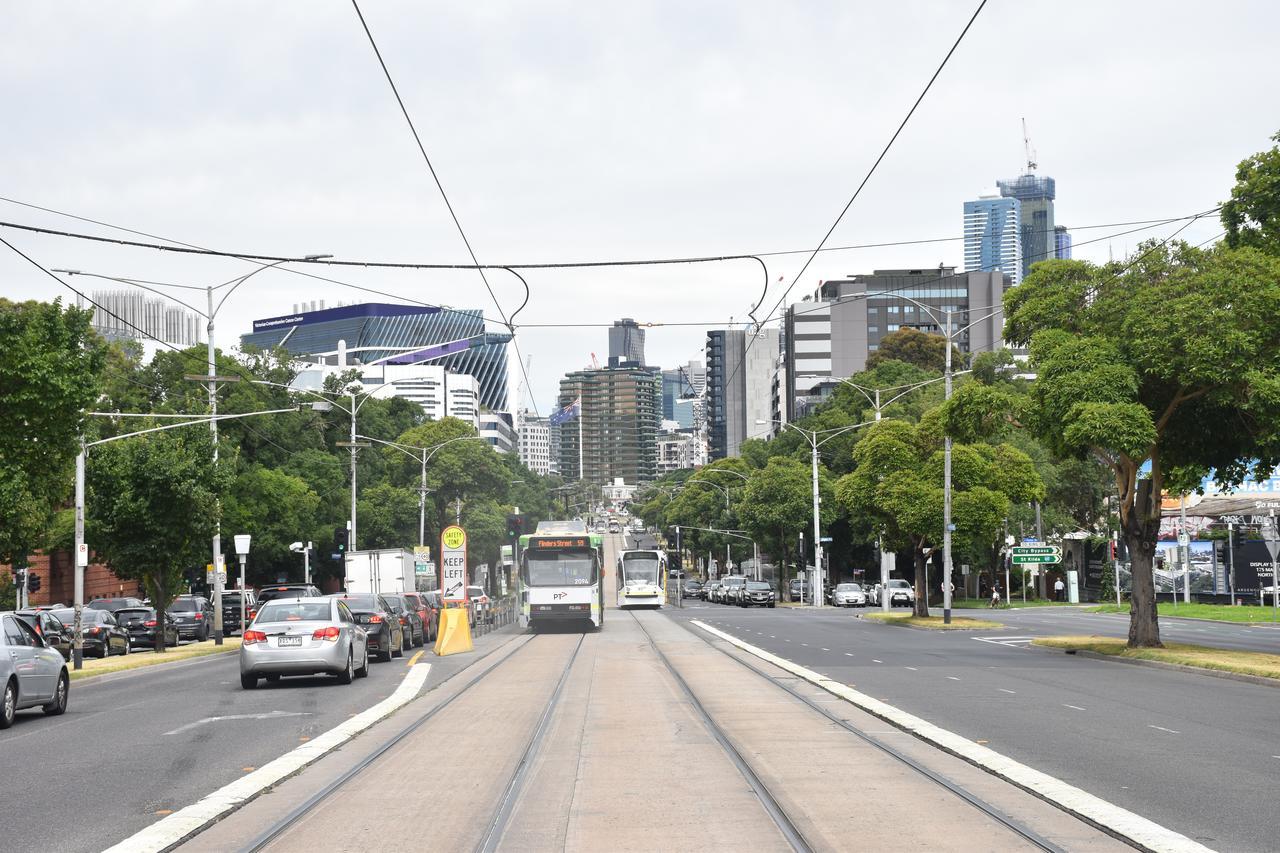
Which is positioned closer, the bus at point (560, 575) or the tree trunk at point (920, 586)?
the bus at point (560, 575)

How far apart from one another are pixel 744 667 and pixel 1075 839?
57.3 feet

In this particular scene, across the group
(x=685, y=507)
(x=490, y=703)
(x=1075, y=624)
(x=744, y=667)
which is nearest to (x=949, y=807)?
(x=490, y=703)

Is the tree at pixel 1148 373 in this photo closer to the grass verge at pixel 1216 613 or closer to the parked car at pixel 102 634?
the grass verge at pixel 1216 613

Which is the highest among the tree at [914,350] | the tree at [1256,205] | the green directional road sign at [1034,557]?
the tree at [914,350]

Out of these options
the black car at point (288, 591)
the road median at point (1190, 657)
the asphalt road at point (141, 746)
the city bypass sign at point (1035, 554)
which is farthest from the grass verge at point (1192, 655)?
the black car at point (288, 591)

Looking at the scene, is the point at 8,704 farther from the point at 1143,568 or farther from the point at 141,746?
the point at 1143,568

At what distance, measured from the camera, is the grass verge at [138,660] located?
29131mm

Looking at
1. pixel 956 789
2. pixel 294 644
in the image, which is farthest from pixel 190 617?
pixel 956 789

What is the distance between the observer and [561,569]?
43.8 metres

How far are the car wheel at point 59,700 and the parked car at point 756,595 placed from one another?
61.1 meters

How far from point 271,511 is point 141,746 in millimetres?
52434

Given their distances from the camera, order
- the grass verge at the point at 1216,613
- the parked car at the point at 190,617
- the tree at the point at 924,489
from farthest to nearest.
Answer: the tree at the point at 924,489
the grass verge at the point at 1216,613
the parked car at the point at 190,617

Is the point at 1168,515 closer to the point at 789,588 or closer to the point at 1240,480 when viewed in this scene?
the point at 789,588

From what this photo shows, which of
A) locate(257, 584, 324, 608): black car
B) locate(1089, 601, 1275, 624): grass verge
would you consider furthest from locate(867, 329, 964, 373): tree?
locate(257, 584, 324, 608): black car
